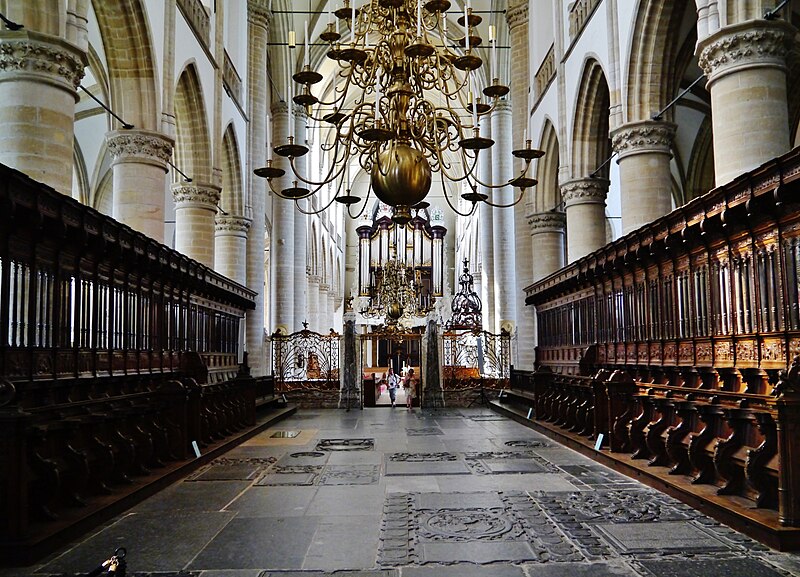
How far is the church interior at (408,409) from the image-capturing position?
4852 millimetres

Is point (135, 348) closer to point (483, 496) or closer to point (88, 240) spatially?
point (88, 240)

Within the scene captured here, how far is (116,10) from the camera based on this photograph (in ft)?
37.7

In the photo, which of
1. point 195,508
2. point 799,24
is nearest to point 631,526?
point 195,508

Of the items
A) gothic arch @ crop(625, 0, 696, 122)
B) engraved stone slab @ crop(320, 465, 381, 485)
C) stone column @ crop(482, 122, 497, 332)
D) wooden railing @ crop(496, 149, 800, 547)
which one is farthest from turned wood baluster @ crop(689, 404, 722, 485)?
stone column @ crop(482, 122, 497, 332)

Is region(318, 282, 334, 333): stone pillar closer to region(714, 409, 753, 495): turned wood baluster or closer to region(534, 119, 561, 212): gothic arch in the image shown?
region(534, 119, 561, 212): gothic arch

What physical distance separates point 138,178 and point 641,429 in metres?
8.39

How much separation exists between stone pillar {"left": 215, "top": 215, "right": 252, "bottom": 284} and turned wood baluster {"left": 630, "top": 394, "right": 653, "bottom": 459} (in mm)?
12437

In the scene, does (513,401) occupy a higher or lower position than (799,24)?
lower

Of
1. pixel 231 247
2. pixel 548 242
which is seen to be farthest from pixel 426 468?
pixel 231 247

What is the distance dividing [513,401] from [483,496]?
1143 cm

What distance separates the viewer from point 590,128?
15.4 metres

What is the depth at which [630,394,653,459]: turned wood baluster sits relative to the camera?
7.72 meters

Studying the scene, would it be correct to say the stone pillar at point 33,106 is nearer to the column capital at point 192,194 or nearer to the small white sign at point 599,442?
the small white sign at point 599,442

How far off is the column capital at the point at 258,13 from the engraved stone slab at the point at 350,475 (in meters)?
15.5
